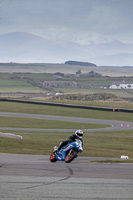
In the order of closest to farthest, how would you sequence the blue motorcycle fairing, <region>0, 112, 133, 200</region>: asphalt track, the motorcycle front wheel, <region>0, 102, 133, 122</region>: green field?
<region>0, 112, 133, 200</region>: asphalt track → the blue motorcycle fairing → the motorcycle front wheel → <region>0, 102, 133, 122</region>: green field

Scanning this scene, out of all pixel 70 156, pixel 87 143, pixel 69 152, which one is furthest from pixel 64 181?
pixel 87 143

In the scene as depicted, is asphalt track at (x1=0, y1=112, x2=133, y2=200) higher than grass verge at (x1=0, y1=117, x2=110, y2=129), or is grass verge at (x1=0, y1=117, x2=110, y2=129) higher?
asphalt track at (x1=0, y1=112, x2=133, y2=200)

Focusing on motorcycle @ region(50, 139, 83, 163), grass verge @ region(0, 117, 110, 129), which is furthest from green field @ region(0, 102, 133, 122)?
motorcycle @ region(50, 139, 83, 163)

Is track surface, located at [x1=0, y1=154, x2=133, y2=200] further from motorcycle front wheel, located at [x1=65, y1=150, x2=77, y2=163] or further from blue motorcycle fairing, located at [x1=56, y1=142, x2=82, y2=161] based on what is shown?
blue motorcycle fairing, located at [x1=56, y1=142, x2=82, y2=161]

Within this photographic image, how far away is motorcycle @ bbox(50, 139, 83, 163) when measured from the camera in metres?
20.8

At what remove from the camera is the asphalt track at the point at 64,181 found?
43.2ft

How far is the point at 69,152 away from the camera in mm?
21094

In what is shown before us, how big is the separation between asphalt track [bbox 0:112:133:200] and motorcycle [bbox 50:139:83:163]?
38 cm

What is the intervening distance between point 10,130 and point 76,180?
38.6 metres

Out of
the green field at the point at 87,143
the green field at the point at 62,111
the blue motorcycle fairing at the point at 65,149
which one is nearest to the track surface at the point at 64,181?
the blue motorcycle fairing at the point at 65,149

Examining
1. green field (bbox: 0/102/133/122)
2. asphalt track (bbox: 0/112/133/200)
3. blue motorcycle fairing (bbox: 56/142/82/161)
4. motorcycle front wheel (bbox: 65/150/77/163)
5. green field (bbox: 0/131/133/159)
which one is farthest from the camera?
green field (bbox: 0/102/133/122)

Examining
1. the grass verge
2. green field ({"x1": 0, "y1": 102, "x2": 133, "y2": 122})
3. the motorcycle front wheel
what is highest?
the motorcycle front wheel

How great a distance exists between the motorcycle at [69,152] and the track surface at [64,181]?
58 centimetres

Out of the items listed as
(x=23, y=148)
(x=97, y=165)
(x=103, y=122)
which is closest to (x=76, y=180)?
(x=97, y=165)
